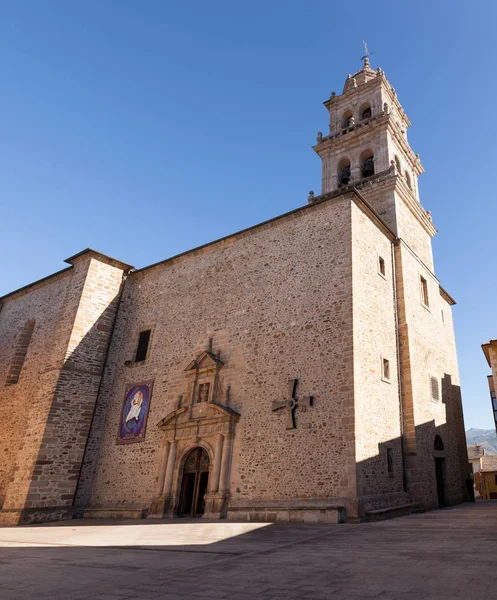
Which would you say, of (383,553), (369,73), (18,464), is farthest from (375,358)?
(369,73)

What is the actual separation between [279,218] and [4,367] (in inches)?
540

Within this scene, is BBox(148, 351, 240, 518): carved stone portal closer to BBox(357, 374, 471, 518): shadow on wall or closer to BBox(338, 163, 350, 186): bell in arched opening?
BBox(357, 374, 471, 518): shadow on wall

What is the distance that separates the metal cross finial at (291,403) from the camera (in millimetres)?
11156

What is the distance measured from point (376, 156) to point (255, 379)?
11.9m

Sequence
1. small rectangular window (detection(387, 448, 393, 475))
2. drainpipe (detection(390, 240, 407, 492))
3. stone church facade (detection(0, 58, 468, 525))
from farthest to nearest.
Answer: drainpipe (detection(390, 240, 407, 492)), small rectangular window (detection(387, 448, 393, 475)), stone church facade (detection(0, 58, 468, 525))

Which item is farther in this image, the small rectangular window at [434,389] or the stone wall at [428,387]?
the small rectangular window at [434,389]

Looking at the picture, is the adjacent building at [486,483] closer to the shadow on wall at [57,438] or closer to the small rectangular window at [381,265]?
the small rectangular window at [381,265]

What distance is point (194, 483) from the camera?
41.9ft

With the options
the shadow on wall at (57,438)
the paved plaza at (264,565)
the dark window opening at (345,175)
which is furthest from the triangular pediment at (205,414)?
the dark window opening at (345,175)

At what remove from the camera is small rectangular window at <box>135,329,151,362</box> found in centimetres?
1622

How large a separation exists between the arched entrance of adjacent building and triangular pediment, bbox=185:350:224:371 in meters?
7.63

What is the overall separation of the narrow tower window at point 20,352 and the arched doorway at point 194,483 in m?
9.60

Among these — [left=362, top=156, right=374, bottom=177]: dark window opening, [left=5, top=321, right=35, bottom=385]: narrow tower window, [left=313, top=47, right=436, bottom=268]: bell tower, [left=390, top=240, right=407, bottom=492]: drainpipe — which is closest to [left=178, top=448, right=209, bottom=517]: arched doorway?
[left=390, top=240, right=407, bottom=492]: drainpipe

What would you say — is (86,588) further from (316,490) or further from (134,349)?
(134,349)
